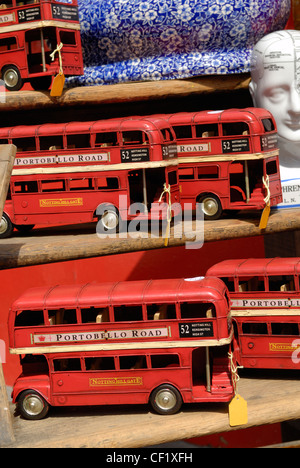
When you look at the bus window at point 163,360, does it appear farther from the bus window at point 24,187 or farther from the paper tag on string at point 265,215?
the bus window at point 24,187

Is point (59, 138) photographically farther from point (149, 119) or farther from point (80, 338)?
point (80, 338)

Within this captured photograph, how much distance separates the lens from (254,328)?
9.04 ft

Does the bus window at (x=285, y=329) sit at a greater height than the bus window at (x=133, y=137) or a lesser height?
lesser

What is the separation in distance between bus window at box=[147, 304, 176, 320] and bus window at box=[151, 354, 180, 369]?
149 mm

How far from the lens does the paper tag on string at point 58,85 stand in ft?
8.75

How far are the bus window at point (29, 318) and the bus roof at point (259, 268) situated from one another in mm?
553

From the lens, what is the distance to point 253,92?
280 cm

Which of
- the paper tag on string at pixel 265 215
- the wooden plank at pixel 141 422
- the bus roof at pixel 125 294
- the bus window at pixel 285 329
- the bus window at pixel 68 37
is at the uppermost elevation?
the bus window at pixel 68 37

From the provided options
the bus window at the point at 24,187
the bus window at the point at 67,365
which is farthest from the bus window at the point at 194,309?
the bus window at the point at 24,187

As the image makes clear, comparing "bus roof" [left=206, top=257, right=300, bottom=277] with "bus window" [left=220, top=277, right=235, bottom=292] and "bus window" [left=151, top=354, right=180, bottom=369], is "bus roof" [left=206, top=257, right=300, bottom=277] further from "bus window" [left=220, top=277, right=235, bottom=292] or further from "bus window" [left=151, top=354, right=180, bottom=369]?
"bus window" [left=151, top=354, right=180, bottom=369]

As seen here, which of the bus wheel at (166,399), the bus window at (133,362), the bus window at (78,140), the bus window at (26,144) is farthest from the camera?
the bus window at (78,140)

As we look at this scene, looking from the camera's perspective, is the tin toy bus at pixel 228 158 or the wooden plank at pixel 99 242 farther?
the tin toy bus at pixel 228 158
